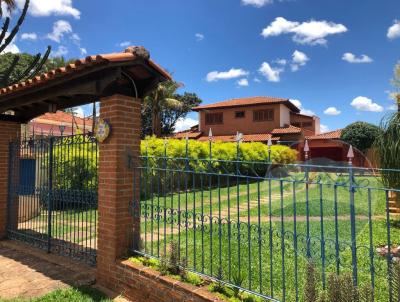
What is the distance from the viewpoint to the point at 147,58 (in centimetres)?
434

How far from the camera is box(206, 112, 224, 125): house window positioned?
34.9 m

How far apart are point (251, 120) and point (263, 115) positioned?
1.28 metres

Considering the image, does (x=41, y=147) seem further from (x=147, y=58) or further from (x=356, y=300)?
(x=356, y=300)

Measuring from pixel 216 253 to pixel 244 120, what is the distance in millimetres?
28738

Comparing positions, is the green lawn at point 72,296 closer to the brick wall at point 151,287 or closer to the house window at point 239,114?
the brick wall at point 151,287

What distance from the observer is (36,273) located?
201 inches

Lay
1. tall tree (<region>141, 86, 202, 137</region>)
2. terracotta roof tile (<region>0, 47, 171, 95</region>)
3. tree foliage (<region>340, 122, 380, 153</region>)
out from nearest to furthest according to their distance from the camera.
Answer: terracotta roof tile (<region>0, 47, 171, 95</region>) → tree foliage (<region>340, 122, 380, 153</region>) → tall tree (<region>141, 86, 202, 137</region>)

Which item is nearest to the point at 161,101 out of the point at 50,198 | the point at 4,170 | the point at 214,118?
the point at 214,118

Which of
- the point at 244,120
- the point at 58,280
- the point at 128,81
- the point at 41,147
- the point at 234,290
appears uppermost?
the point at 244,120

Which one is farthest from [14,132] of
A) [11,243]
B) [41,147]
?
[11,243]

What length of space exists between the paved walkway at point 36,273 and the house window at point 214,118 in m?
29.5

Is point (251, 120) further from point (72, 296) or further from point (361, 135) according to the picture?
point (72, 296)

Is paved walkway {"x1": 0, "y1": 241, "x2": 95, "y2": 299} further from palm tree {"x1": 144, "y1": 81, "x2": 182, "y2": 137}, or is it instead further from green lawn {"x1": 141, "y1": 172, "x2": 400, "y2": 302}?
palm tree {"x1": 144, "y1": 81, "x2": 182, "y2": 137}

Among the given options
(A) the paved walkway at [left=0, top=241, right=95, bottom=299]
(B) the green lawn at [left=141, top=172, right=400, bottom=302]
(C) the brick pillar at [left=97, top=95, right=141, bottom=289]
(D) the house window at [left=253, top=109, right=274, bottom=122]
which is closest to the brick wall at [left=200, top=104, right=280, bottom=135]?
(D) the house window at [left=253, top=109, right=274, bottom=122]
